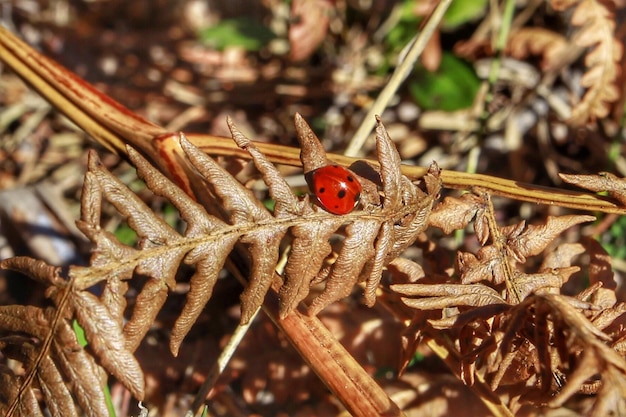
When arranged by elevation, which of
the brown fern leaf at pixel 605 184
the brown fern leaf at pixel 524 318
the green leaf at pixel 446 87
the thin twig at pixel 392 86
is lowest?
the brown fern leaf at pixel 524 318

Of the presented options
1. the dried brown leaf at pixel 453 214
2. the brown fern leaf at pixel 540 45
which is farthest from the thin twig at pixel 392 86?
the brown fern leaf at pixel 540 45

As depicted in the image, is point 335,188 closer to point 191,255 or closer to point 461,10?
point 191,255

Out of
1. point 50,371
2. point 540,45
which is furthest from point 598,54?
point 50,371

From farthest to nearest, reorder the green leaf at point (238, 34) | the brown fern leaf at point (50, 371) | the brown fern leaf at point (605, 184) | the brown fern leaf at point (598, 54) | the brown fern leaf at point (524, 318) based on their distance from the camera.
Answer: the green leaf at point (238, 34) < the brown fern leaf at point (598, 54) < the brown fern leaf at point (605, 184) < the brown fern leaf at point (50, 371) < the brown fern leaf at point (524, 318)

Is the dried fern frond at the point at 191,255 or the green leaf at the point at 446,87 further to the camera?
the green leaf at the point at 446,87

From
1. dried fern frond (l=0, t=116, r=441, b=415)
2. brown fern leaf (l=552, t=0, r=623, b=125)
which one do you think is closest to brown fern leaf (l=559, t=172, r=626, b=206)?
dried fern frond (l=0, t=116, r=441, b=415)

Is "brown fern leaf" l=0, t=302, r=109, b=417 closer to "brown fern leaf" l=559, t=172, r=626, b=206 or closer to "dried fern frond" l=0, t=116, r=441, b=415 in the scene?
"dried fern frond" l=0, t=116, r=441, b=415

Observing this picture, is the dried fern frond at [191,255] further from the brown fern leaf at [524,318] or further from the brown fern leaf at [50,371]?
the brown fern leaf at [524,318]
